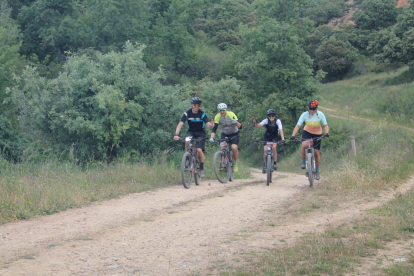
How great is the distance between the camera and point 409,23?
4481cm

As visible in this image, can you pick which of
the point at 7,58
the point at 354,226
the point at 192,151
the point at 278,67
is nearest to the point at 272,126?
the point at 192,151

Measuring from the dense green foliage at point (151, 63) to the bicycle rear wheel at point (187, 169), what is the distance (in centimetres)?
312

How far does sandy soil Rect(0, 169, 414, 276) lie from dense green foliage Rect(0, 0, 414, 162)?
16.6 ft

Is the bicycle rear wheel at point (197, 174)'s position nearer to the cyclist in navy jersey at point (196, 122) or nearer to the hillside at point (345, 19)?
the cyclist in navy jersey at point (196, 122)

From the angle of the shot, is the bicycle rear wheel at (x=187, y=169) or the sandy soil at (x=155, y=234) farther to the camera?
the bicycle rear wheel at (x=187, y=169)

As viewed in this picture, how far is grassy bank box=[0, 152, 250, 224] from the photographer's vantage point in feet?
26.7

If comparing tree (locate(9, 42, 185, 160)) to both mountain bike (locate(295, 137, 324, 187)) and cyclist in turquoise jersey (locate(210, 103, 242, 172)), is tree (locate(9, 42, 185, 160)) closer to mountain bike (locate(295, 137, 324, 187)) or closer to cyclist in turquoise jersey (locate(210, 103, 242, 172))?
cyclist in turquoise jersey (locate(210, 103, 242, 172))

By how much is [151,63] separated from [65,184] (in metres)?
47.6

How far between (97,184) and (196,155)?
277 cm

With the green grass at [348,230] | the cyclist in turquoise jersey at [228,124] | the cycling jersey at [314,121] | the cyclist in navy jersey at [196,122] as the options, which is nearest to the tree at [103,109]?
the cyclist in turquoise jersey at [228,124]

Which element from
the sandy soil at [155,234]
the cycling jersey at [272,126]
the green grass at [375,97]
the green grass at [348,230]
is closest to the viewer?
the green grass at [348,230]

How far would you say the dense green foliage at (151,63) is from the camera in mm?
16578

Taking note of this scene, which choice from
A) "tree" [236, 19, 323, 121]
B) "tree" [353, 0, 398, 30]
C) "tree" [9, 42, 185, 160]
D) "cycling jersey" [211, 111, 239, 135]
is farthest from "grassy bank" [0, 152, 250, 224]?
"tree" [353, 0, 398, 30]

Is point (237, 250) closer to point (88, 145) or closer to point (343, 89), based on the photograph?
point (88, 145)
